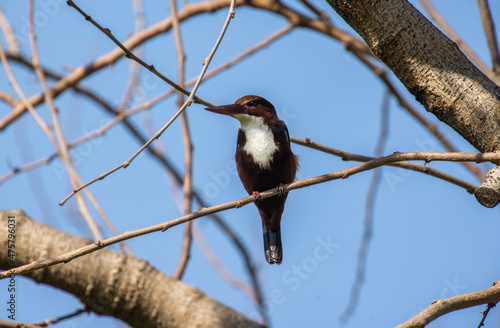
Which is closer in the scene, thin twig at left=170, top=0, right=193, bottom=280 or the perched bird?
thin twig at left=170, top=0, right=193, bottom=280

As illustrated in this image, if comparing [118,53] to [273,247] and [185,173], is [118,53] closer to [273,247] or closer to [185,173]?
[185,173]

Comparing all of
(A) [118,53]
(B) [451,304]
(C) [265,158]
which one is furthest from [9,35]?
(B) [451,304]

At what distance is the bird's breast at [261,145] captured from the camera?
3154 mm

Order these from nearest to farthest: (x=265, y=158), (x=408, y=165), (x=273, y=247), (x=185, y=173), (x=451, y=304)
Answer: (x=451, y=304) → (x=408, y=165) → (x=185, y=173) → (x=265, y=158) → (x=273, y=247)

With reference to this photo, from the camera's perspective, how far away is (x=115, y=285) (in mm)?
2551

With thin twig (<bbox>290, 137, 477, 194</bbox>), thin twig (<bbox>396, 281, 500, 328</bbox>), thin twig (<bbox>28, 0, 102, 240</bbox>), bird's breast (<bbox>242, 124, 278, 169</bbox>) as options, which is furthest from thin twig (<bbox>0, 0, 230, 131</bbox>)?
thin twig (<bbox>396, 281, 500, 328</bbox>)

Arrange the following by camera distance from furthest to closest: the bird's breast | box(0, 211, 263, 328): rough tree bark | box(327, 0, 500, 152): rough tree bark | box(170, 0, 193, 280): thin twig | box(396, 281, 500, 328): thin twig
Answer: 1. the bird's breast
2. box(170, 0, 193, 280): thin twig
3. box(0, 211, 263, 328): rough tree bark
4. box(327, 0, 500, 152): rough tree bark
5. box(396, 281, 500, 328): thin twig

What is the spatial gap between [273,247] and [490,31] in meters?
1.76

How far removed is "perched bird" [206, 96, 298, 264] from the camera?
125 inches

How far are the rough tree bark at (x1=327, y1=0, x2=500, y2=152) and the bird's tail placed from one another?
5.25 feet

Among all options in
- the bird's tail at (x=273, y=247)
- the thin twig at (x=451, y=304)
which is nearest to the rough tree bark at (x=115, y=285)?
the bird's tail at (x=273, y=247)

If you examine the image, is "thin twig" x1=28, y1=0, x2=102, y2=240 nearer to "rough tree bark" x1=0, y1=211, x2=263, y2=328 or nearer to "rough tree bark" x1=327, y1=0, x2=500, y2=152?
"rough tree bark" x1=0, y1=211, x2=263, y2=328

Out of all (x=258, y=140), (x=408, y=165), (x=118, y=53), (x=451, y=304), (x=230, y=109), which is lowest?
(x=451, y=304)

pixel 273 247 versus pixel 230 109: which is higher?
pixel 230 109
